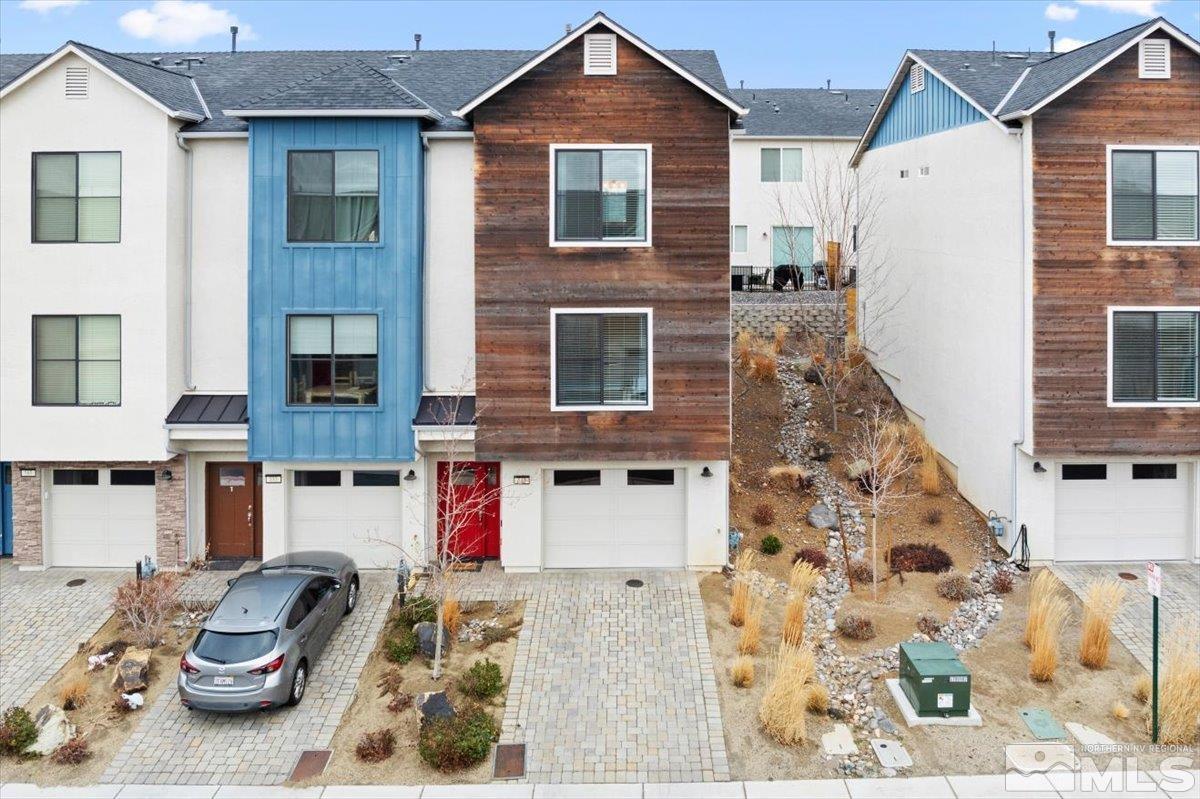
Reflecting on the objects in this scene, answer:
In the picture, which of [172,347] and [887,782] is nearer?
[887,782]

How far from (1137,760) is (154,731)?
1375cm

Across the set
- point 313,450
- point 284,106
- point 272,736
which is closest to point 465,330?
point 313,450

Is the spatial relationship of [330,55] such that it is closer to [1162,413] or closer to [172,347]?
[172,347]

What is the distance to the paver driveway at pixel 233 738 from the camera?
1194 centimetres

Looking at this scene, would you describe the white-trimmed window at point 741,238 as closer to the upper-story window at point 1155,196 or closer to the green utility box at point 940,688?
the upper-story window at point 1155,196

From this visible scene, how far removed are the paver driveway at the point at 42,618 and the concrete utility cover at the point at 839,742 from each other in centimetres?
1214

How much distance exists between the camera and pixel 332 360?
1755 centimetres

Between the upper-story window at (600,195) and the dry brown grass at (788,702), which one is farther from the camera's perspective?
the upper-story window at (600,195)

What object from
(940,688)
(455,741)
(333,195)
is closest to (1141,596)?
(940,688)

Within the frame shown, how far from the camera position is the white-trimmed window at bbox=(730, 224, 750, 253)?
36.7 m

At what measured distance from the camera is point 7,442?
693 inches

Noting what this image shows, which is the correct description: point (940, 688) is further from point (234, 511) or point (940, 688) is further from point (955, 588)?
point (234, 511)

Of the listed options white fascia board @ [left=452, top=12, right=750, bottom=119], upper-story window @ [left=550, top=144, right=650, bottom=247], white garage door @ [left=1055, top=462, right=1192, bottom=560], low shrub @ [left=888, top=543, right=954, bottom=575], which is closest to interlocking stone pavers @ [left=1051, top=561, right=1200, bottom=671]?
white garage door @ [left=1055, top=462, right=1192, bottom=560]

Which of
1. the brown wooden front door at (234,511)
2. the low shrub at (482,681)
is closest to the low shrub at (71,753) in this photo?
the low shrub at (482,681)
